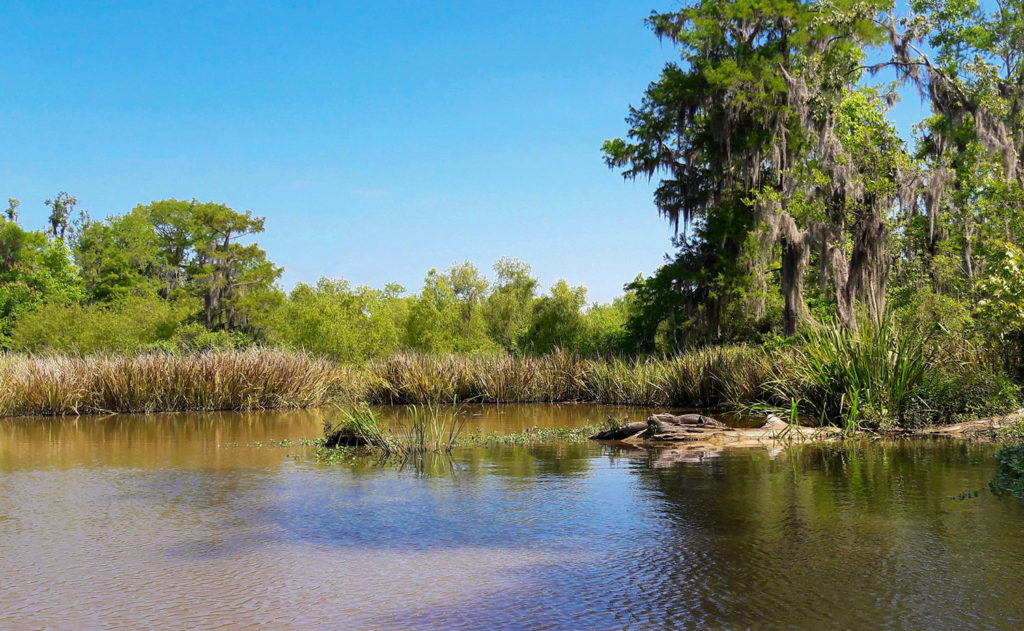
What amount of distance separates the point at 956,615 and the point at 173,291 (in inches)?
2176

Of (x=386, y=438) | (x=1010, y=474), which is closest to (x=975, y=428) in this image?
(x=1010, y=474)

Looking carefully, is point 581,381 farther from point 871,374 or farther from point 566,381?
point 871,374

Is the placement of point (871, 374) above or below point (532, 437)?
above

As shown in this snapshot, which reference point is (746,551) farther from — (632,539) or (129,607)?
(129,607)

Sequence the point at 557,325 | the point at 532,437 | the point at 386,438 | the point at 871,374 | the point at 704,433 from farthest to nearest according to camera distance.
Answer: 1. the point at 557,325
2. the point at 532,437
3. the point at 871,374
4. the point at 704,433
5. the point at 386,438

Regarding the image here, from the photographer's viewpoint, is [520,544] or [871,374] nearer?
[520,544]

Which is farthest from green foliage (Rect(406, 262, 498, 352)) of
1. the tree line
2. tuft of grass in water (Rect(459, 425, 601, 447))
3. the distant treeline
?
tuft of grass in water (Rect(459, 425, 601, 447))

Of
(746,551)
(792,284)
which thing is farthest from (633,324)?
(746,551)

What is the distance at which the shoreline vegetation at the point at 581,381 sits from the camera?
44.2 ft

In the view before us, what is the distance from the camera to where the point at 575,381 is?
2508cm

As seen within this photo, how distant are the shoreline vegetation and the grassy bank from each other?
0.10 ft

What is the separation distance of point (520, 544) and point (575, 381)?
19059 mm

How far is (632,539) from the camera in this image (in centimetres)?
621

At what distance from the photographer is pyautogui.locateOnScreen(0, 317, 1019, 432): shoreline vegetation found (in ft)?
44.2
